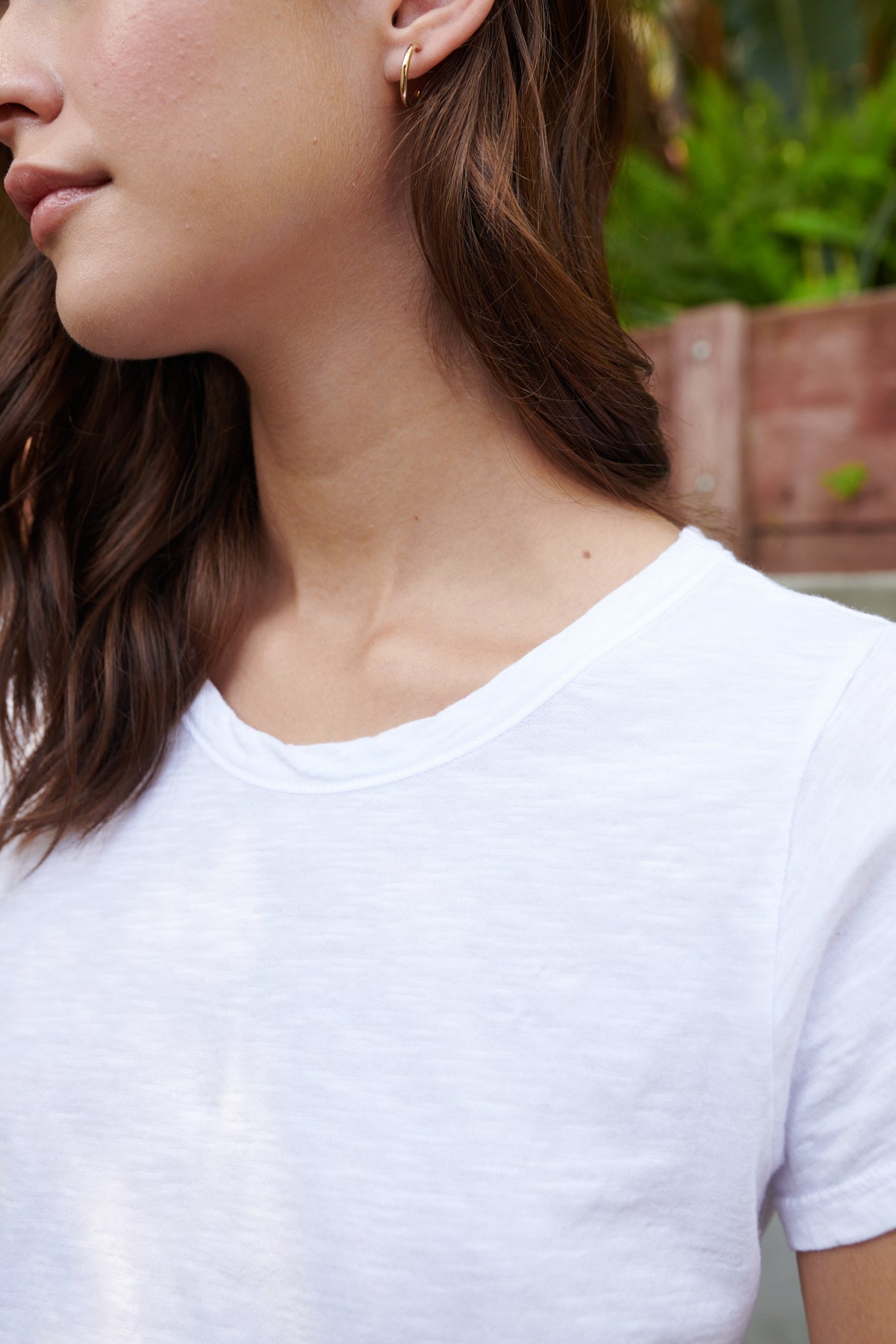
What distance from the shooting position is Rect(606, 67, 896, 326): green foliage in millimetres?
3090

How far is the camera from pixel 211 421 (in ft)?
4.80

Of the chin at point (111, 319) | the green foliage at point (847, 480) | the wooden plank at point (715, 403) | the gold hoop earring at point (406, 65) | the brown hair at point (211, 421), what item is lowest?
the green foliage at point (847, 480)

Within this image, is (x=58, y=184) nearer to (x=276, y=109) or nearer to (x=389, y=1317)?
(x=276, y=109)

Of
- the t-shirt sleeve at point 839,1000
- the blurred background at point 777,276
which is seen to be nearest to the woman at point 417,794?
the t-shirt sleeve at point 839,1000

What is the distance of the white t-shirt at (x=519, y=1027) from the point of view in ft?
3.04

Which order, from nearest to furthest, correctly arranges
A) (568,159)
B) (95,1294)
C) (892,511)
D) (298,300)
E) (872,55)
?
(95,1294) < (298,300) < (568,159) < (892,511) < (872,55)

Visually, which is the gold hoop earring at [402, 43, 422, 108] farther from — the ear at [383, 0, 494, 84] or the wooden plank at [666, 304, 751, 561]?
the wooden plank at [666, 304, 751, 561]

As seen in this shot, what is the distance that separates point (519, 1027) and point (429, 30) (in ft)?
2.96

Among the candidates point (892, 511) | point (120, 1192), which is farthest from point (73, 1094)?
point (892, 511)

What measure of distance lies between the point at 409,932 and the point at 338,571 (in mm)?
442

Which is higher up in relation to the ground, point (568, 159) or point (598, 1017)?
point (568, 159)

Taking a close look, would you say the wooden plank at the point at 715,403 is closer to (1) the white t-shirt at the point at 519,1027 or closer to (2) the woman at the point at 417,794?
(2) the woman at the point at 417,794

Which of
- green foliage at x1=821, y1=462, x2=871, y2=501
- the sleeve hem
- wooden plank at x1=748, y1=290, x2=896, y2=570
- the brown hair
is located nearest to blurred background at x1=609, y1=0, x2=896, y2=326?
wooden plank at x1=748, y1=290, x2=896, y2=570

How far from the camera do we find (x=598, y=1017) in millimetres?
958
